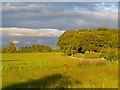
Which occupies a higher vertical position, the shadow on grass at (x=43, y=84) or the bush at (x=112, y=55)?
the shadow on grass at (x=43, y=84)

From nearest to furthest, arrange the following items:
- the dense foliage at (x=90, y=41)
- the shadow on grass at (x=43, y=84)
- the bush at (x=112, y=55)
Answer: the shadow on grass at (x=43, y=84) < the bush at (x=112, y=55) < the dense foliage at (x=90, y=41)

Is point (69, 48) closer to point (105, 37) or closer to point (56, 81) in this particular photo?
point (105, 37)

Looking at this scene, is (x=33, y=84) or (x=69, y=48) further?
(x=69, y=48)

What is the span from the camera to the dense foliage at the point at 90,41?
65.0 meters

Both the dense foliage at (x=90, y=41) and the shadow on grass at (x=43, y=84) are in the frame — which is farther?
the dense foliage at (x=90, y=41)

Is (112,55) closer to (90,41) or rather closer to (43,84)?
(43,84)

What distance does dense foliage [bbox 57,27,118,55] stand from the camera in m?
65.0

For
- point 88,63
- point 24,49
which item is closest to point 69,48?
point 24,49

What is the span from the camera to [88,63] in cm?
1850

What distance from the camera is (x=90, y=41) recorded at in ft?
215

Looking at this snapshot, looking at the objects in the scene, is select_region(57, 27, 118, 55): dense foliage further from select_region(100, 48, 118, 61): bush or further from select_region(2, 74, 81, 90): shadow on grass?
select_region(2, 74, 81, 90): shadow on grass

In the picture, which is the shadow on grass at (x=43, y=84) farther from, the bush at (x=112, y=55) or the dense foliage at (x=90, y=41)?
the dense foliage at (x=90, y=41)

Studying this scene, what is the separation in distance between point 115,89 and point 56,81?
266 cm

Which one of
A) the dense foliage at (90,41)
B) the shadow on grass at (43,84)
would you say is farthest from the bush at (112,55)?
the dense foliage at (90,41)
